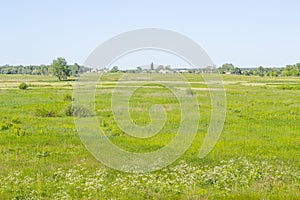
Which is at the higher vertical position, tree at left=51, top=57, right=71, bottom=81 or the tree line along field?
tree at left=51, top=57, right=71, bottom=81

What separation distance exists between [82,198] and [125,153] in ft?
→ 21.2

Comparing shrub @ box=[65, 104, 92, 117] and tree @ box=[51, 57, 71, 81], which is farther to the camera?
tree @ box=[51, 57, 71, 81]

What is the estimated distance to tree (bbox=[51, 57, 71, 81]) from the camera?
126500mm

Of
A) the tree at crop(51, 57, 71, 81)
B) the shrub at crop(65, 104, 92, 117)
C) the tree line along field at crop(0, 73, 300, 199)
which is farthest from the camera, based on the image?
the tree at crop(51, 57, 71, 81)

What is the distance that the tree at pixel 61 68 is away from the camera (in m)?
126

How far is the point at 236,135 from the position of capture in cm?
1908

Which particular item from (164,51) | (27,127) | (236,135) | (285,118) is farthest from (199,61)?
(285,118)

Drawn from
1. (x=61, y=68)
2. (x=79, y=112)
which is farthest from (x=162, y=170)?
(x=61, y=68)

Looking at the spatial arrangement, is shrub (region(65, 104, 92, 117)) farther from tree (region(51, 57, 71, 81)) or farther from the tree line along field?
tree (region(51, 57, 71, 81))

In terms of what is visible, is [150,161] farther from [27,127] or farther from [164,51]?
[27,127]

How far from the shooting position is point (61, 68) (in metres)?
127

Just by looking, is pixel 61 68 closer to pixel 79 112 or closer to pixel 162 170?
pixel 79 112

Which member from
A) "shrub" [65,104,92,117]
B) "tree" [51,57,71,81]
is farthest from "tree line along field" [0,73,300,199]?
"tree" [51,57,71,81]

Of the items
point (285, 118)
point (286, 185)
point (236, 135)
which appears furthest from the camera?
point (285, 118)
